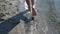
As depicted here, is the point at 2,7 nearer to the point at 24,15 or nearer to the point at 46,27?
the point at 24,15

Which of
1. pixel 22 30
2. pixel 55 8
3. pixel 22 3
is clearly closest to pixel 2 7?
pixel 22 3

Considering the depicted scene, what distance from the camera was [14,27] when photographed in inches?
63.1

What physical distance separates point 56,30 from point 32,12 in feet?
1.44

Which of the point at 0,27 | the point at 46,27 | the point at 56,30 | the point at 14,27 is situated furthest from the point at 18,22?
the point at 56,30

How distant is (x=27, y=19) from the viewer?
1750mm

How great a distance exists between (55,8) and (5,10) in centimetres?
72

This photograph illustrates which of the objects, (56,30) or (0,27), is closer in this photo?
(56,30)

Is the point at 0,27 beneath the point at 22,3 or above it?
beneath

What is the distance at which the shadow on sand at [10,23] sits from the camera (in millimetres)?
1577

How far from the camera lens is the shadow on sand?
5.17ft

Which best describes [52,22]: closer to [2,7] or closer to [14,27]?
[14,27]

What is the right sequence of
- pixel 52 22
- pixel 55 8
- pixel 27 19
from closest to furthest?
pixel 52 22
pixel 27 19
pixel 55 8

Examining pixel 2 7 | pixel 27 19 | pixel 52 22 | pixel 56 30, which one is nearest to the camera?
pixel 56 30

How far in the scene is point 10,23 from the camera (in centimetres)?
168
